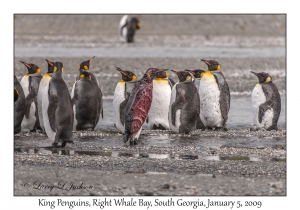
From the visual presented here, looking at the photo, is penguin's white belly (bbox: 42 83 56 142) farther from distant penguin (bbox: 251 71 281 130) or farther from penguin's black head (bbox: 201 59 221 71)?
distant penguin (bbox: 251 71 281 130)

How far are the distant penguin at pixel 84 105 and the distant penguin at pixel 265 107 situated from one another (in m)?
2.33

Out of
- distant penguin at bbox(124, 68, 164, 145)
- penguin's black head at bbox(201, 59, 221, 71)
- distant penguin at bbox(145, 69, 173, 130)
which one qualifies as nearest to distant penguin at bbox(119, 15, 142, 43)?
penguin's black head at bbox(201, 59, 221, 71)

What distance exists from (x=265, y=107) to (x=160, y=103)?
1514mm

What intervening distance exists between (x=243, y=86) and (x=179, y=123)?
5.54 metres

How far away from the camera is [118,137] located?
382 inches

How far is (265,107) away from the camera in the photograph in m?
10.4

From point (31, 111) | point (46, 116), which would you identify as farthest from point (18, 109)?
point (46, 116)

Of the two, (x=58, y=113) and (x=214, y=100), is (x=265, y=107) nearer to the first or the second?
(x=214, y=100)

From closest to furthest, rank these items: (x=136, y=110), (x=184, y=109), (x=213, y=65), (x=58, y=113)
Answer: (x=58, y=113) → (x=136, y=110) → (x=184, y=109) → (x=213, y=65)

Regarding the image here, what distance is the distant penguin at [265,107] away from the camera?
10391 mm

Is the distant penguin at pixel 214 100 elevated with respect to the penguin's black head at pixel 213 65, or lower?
lower

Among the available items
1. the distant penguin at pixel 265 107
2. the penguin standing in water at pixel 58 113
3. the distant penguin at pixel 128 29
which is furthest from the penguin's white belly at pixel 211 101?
the distant penguin at pixel 128 29

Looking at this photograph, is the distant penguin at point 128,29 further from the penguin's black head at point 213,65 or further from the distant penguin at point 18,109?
the distant penguin at point 18,109

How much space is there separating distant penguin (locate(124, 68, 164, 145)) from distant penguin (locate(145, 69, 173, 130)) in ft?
3.81
